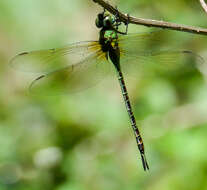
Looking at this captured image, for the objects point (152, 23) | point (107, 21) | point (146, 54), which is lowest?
point (152, 23)

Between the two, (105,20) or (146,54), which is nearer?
(105,20)

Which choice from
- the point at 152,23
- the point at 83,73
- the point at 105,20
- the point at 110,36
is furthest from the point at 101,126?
the point at 152,23

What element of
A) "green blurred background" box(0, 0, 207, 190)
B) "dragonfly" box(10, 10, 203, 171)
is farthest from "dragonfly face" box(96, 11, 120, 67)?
"green blurred background" box(0, 0, 207, 190)

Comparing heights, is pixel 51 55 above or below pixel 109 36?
above

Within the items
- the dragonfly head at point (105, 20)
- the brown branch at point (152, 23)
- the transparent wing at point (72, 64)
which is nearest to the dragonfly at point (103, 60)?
the transparent wing at point (72, 64)

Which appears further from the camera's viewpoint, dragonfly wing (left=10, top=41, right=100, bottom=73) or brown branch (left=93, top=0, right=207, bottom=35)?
dragonfly wing (left=10, top=41, right=100, bottom=73)

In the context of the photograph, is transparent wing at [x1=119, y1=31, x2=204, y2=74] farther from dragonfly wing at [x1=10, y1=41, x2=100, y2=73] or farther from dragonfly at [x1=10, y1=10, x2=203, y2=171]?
dragonfly wing at [x1=10, y1=41, x2=100, y2=73]

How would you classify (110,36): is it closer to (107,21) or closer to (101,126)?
(107,21)
